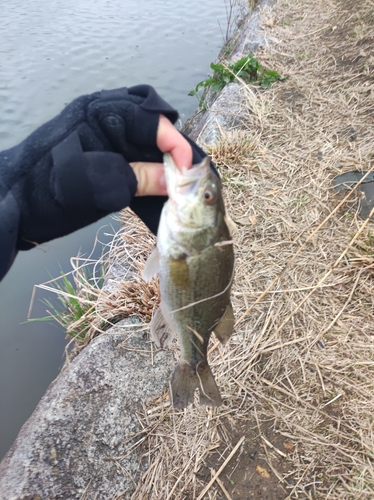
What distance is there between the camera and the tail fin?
7.47 feet

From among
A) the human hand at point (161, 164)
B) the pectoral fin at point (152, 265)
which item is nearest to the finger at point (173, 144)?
the human hand at point (161, 164)

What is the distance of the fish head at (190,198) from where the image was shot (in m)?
1.90

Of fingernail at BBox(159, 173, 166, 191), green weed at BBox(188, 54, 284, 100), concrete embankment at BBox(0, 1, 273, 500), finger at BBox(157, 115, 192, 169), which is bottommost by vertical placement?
concrete embankment at BBox(0, 1, 273, 500)

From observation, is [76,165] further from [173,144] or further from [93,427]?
[93,427]

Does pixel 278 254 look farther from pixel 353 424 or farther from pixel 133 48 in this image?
pixel 133 48

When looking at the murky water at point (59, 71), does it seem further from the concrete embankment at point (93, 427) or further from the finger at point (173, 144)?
the finger at point (173, 144)

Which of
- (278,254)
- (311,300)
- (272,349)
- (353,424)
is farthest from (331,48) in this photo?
(353,424)

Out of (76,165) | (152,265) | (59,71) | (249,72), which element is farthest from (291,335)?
(59,71)

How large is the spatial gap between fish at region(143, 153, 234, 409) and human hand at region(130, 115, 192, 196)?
0.05 meters

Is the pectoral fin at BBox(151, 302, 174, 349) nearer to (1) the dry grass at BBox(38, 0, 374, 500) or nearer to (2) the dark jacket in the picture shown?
(2) the dark jacket

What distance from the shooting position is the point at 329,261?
3506 millimetres

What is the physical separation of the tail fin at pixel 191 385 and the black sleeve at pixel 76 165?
3.33 ft

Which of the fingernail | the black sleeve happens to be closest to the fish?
the fingernail

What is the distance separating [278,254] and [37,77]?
304 inches
